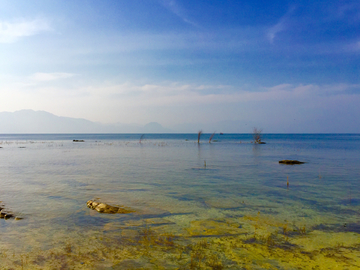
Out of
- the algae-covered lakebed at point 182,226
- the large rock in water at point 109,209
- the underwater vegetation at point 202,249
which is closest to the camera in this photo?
the underwater vegetation at point 202,249

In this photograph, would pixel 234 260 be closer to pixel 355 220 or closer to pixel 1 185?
pixel 355 220

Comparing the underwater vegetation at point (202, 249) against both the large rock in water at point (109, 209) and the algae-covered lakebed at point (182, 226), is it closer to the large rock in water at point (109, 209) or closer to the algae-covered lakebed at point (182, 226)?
the algae-covered lakebed at point (182, 226)

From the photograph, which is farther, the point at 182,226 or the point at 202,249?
the point at 182,226

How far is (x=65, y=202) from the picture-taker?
14789 millimetres

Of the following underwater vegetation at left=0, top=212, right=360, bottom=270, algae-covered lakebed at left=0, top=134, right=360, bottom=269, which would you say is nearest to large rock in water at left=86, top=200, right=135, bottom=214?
algae-covered lakebed at left=0, top=134, right=360, bottom=269

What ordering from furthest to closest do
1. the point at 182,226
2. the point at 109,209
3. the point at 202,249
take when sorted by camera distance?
1. the point at 109,209
2. the point at 182,226
3. the point at 202,249

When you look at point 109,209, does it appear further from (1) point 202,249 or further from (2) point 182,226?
(1) point 202,249

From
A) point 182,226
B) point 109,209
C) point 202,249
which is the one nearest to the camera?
point 202,249

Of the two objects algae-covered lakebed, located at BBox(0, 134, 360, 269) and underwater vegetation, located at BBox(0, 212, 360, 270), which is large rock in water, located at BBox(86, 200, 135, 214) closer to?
algae-covered lakebed, located at BBox(0, 134, 360, 269)

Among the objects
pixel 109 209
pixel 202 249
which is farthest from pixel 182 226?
pixel 109 209

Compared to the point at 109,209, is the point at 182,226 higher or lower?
lower

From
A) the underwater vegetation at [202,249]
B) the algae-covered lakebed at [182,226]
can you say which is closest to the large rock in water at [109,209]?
the algae-covered lakebed at [182,226]

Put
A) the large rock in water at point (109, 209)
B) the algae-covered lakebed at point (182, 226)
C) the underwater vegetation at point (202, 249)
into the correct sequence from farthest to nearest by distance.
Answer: the large rock in water at point (109, 209) → the algae-covered lakebed at point (182, 226) → the underwater vegetation at point (202, 249)

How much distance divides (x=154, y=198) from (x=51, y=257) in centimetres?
811
